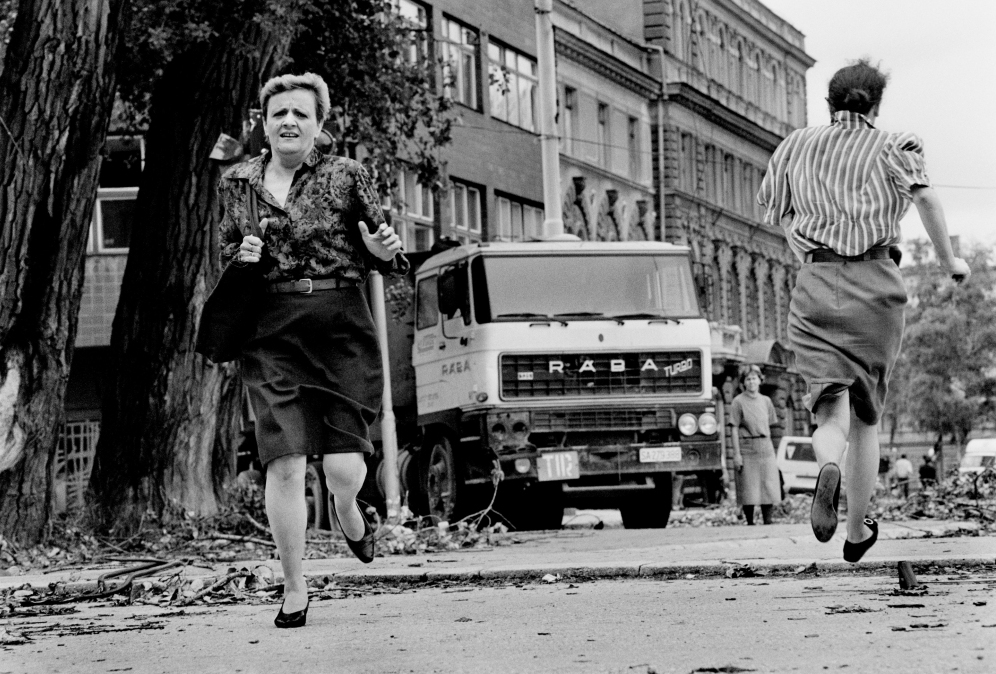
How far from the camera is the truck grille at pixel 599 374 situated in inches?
715

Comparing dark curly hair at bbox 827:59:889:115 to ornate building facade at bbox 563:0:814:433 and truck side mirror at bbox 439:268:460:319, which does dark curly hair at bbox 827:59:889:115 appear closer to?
truck side mirror at bbox 439:268:460:319

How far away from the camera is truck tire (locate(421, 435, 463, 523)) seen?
18723 mm

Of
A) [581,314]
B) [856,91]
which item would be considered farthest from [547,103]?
[856,91]

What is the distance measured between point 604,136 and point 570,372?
3157 cm

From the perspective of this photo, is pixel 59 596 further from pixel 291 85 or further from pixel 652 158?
pixel 652 158

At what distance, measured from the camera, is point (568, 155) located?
46.3m

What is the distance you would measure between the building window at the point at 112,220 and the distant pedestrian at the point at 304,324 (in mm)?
23940

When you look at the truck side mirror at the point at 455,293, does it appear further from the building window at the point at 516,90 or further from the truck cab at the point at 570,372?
the building window at the point at 516,90

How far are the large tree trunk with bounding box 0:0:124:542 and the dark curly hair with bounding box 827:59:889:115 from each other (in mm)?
6673

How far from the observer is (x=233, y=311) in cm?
695

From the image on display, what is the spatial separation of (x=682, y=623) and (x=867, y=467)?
120 centimetres

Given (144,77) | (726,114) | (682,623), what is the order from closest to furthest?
(682,623), (144,77), (726,114)

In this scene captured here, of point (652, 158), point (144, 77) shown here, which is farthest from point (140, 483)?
point (652, 158)

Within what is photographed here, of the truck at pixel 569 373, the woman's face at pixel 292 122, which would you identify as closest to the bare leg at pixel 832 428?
the woman's face at pixel 292 122
